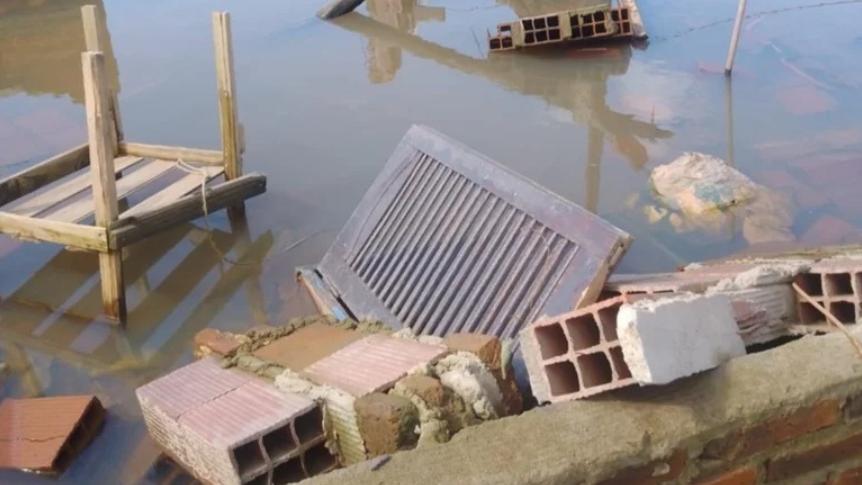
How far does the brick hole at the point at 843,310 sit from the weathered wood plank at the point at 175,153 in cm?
491

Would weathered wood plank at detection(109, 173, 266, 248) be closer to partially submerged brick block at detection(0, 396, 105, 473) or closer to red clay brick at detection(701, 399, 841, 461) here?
partially submerged brick block at detection(0, 396, 105, 473)

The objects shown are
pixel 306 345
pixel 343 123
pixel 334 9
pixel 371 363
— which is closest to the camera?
pixel 371 363

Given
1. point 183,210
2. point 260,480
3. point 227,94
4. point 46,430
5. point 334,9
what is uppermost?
point 334,9

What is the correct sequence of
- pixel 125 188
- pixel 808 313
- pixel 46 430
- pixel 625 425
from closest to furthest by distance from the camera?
pixel 625 425, pixel 808 313, pixel 46 430, pixel 125 188

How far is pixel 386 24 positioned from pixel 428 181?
775 cm

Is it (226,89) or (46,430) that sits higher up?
(226,89)

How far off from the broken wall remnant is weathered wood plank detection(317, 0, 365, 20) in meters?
2.90

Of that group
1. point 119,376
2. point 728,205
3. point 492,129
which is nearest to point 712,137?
point 728,205

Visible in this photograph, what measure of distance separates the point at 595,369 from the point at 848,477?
76cm

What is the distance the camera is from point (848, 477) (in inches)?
82.4

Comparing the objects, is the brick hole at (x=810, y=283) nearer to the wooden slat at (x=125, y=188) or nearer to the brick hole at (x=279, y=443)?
the brick hole at (x=279, y=443)

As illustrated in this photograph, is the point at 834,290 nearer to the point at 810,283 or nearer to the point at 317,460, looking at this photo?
the point at 810,283

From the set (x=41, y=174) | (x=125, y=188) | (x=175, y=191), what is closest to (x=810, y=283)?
(x=175, y=191)

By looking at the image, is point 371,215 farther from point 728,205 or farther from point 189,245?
point 728,205
